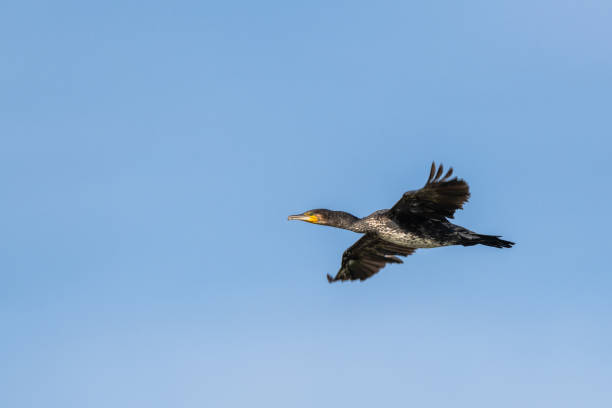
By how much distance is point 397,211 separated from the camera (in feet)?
60.6

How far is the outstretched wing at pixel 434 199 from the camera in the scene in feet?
54.9

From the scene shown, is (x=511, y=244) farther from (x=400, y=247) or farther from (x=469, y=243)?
(x=400, y=247)

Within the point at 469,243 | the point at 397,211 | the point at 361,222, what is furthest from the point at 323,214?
the point at 469,243

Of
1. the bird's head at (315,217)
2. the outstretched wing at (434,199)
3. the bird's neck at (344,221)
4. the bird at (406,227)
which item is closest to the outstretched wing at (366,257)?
the bird at (406,227)

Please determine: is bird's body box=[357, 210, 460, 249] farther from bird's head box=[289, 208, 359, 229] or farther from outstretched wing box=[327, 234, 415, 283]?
outstretched wing box=[327, 234, 415, 283]

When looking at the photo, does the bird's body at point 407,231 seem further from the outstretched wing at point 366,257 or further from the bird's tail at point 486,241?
the outstretched wing at point 366,257

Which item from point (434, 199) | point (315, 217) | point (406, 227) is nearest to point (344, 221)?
point (315, 217)

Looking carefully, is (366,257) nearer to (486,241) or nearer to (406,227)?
(406,227)

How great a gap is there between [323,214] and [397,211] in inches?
90.0

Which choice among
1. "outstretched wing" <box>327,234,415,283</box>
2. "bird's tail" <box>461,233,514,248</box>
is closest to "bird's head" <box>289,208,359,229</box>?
"outstretched wing" <box>327,234,415,283</box>

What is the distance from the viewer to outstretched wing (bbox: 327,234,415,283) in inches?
827

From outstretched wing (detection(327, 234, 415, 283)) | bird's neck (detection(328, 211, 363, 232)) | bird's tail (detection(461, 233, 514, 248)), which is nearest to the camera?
bird's tail (detection(461, 233, 514, 248))

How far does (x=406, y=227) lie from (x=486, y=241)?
68.9 inches

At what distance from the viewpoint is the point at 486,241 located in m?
18.5
